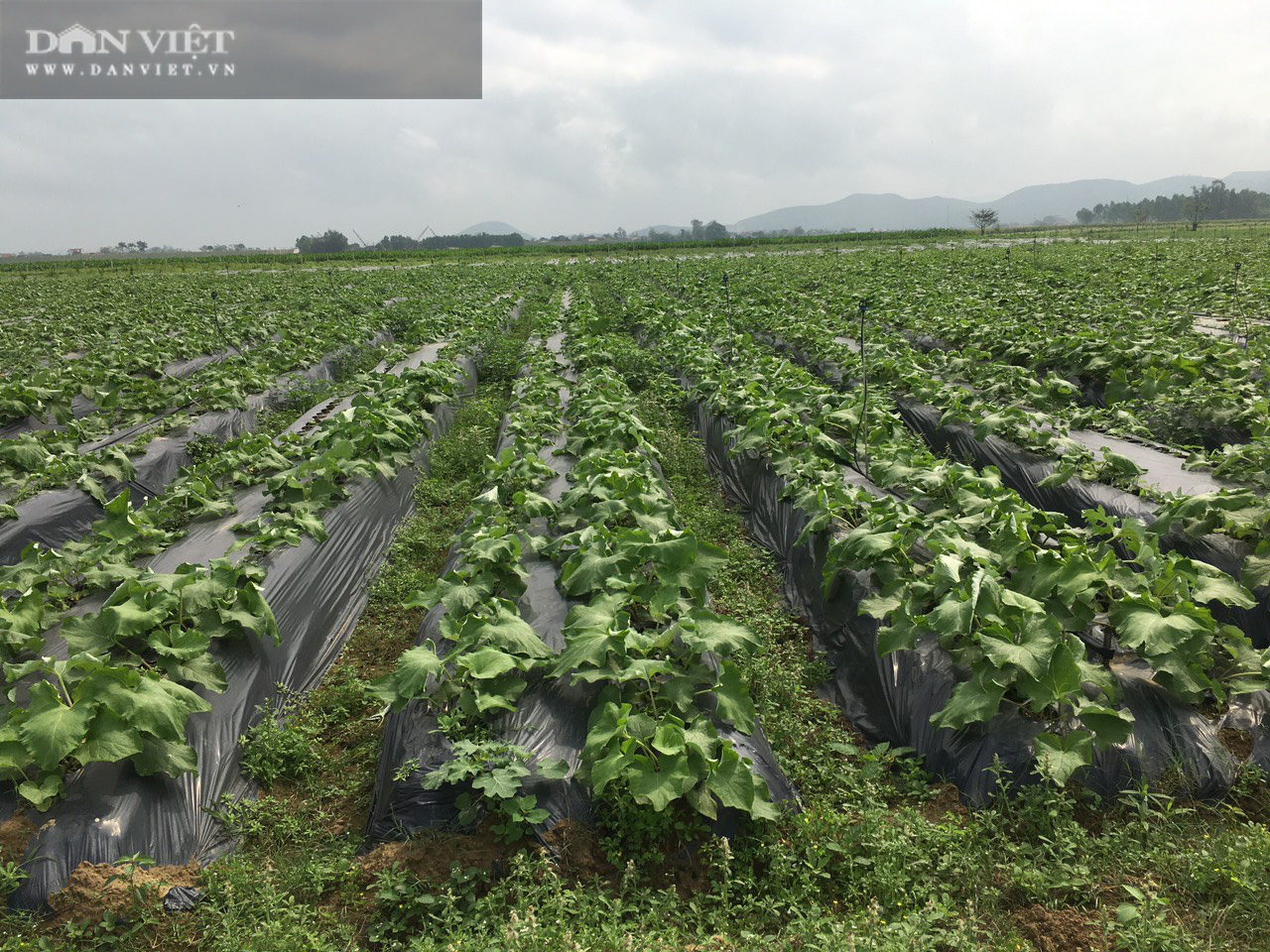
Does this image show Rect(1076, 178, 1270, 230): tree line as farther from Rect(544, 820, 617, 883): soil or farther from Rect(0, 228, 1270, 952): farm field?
Rect(544, 820, 617, 883): soil

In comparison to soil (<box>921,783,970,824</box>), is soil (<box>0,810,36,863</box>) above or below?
above

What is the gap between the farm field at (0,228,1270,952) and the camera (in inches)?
107

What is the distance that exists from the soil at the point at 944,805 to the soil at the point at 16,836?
389cm

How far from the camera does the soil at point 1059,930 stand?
2494 millimetres

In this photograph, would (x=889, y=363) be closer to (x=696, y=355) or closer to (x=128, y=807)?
(x=696, y=355)

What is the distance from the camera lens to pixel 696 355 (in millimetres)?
10062

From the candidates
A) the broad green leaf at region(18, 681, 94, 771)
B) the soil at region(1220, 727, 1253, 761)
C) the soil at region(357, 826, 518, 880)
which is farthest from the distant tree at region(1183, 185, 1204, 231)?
the broad green leaf at region(18, 681, 94, 771)

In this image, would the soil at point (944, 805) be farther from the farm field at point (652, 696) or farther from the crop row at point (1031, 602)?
the crop row at point (1031, 602)

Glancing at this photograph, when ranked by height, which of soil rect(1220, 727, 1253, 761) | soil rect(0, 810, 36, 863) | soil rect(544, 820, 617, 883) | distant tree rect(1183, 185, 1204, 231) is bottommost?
soil rect(544, 820, 617, 883)

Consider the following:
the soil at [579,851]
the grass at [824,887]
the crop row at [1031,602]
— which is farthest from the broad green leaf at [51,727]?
the crop row at [1031,602]

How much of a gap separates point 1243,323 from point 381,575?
1273 centimetres

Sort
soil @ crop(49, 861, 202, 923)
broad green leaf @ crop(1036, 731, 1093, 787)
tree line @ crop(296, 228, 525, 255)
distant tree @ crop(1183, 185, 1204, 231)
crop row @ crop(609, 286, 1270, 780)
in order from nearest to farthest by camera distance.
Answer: soil @ crop(49, 861, 202, 923)
broad green leaf @ crop(1036, 731, 1093, 787)
crop row @ crop(609, 286, 1270, 780)
distant tree @ crop(1183, 185, 1204, 231)
tree line @ crop(296, 228, 525, 255)

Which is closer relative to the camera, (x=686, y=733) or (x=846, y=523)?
(x=686, y=733)

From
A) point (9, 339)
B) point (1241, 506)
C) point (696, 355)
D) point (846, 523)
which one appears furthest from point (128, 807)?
point (9, 339)
